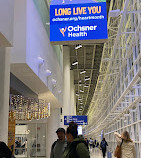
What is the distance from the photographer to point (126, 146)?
716 cm

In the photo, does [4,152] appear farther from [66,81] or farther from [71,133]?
[66,81]

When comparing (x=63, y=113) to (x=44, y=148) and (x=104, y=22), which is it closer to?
(x=44, y=148)

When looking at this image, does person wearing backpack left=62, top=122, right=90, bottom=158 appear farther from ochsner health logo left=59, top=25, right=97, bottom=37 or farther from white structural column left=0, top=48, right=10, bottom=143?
ochsner health logo left=59, top=25, right=97, bottom=37

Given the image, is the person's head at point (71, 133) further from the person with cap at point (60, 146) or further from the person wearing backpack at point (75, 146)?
the person with cap at point (60, 146)

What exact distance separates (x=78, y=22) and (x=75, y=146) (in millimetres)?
7691

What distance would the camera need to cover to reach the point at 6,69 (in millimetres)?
7156

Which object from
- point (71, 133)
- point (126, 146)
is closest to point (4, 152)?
point (71, 133)

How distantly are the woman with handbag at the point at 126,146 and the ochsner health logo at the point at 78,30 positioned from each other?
490 cm

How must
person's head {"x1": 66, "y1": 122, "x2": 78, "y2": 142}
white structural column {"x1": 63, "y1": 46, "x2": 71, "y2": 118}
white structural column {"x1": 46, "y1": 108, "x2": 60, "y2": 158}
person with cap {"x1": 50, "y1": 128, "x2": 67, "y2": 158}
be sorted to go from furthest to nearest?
white structural column {"x1": 63, "y1": 46, "x2": 71, "y2": 118} < white structural column {"x1": 46, "y1": 108, "x2": 60, "y2": 158} < person with cap {"x1": 50, "y1": 128, "x2": 67, "y2": 158} < person's head {"x1": 66, "y1": 122, "x2": 78, "y2": 142}

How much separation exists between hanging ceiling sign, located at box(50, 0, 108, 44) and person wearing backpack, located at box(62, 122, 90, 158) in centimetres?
684

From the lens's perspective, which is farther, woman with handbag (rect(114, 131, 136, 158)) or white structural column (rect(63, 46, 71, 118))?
white structural column (rect(63, 46, 71, 118))

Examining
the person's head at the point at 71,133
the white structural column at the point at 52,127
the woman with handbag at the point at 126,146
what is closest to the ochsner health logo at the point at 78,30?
the woman with handbag at the point at 126,146

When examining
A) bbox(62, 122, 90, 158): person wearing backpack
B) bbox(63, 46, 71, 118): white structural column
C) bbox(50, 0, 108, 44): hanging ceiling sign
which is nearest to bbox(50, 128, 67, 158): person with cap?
bbox(62, 122, 90, 158): person wearing backpack

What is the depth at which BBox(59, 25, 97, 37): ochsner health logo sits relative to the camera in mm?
A: 11048
